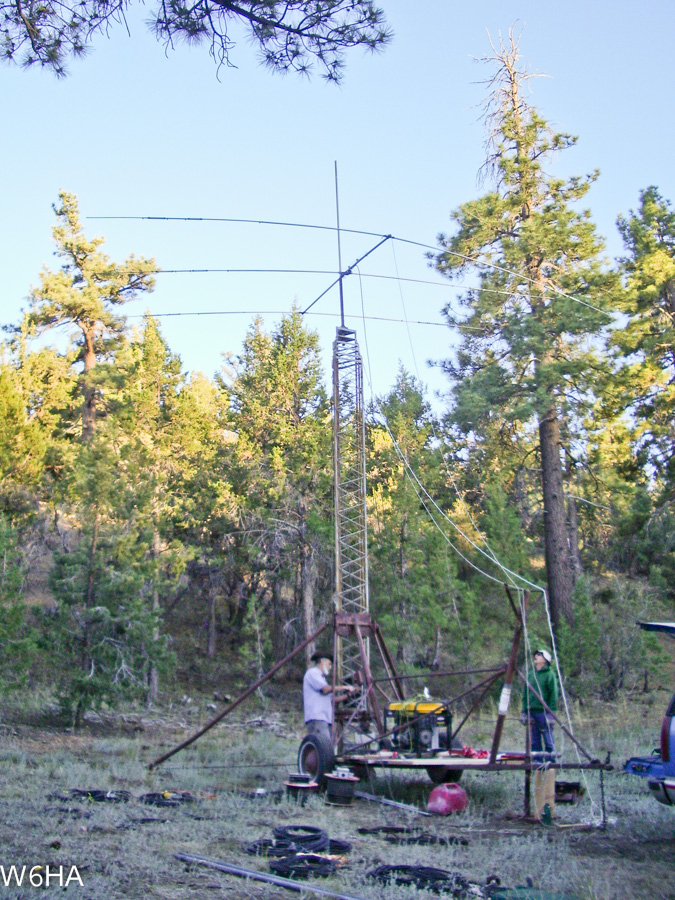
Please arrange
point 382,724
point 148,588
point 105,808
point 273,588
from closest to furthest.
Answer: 1. point 105,808
2. point 382,724
3. point 148,588
4. point 273,588

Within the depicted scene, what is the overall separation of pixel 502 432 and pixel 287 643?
9.95 metres

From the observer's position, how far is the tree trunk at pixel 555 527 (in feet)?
76.8

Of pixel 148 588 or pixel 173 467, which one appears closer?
pixel 148 588

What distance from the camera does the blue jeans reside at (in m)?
10.5

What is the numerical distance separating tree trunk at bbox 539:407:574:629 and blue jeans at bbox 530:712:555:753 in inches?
492

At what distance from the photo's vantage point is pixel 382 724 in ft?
38.4

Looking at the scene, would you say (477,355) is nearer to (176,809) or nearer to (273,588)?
(273,588)

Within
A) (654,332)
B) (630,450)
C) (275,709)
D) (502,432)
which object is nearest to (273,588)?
(275,709)

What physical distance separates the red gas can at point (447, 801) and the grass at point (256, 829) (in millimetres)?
193

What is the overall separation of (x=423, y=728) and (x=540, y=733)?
149 cm

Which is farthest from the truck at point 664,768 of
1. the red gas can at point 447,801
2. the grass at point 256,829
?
the red gas can at point 447,801

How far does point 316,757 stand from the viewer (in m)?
10.6

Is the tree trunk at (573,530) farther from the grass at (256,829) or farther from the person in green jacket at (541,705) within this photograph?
the person in green jacket at (541,705)

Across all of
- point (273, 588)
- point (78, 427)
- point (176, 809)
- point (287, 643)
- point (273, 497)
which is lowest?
point (176, 809)
